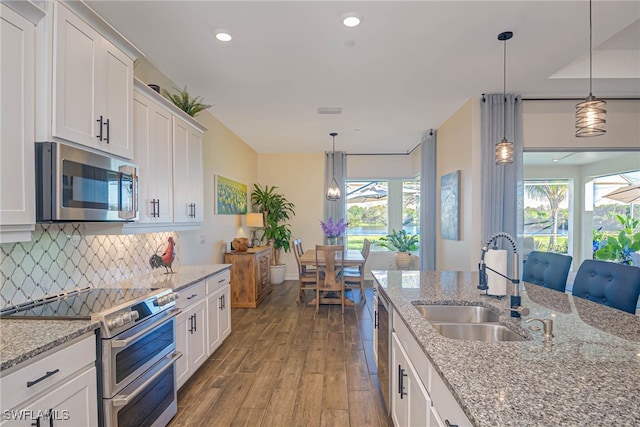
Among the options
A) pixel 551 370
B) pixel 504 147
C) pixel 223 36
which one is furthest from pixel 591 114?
pixel 223 36

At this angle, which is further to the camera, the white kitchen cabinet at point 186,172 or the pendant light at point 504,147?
the white kitchen cabinet at point 186,172

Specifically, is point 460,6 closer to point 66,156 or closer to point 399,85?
point 399,85

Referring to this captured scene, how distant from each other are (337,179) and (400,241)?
6.50 feet

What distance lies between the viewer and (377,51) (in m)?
2.82

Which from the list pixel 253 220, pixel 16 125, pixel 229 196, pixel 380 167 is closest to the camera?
pixel 16 125

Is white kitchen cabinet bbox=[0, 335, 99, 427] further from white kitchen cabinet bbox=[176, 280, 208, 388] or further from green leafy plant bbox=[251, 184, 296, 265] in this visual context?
green leafy plant bbox=[251, 184, 296, 265]

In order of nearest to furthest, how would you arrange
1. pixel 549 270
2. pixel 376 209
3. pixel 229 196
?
pixel 549 270 → pixel 229 196 → pixel 376 209

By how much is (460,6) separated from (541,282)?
7.23 ft

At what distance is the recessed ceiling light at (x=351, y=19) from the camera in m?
2.29

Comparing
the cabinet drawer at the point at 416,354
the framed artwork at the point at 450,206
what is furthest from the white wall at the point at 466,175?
Answer: the cabinet drawer at the point at 416,354

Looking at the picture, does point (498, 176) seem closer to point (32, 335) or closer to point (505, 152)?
point (505, 152)

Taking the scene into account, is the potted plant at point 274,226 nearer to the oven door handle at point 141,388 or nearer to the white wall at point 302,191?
the white wall at point 302,191

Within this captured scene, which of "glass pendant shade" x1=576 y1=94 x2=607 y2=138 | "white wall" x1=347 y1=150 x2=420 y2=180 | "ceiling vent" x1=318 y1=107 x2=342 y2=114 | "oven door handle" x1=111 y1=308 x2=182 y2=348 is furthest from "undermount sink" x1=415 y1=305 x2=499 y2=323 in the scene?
"white wall" x1=347 y1=150 x2=420 y2=180

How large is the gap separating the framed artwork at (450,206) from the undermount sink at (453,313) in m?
2.62
